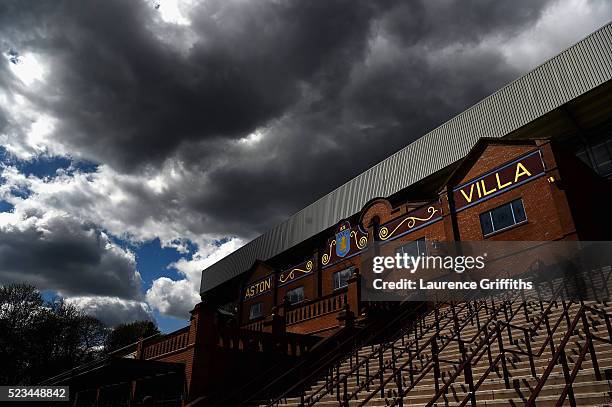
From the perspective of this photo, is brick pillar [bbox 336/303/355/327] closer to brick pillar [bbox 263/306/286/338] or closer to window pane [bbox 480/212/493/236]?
brick pillar [bbox 263/306/286/338]

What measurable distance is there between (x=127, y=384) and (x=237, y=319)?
1793cm

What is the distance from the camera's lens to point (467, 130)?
26.1 meters

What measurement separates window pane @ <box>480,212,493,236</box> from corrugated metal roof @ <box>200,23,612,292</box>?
6865 millimetres

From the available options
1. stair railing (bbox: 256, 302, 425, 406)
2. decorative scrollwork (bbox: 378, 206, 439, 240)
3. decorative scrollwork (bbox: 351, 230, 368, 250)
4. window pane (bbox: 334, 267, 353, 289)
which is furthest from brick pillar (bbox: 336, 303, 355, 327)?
window pane (bbox: 334, 267, 353, 289)

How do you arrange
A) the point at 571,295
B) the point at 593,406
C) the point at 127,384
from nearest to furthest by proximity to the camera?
1. the point at 593,406
2. the point at 571,295
3. the point at 127,384

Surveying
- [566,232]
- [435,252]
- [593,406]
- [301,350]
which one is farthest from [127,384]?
[566,232]

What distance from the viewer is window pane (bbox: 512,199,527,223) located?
17.8 m

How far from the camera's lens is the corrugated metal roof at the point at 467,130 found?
21270 millimetres

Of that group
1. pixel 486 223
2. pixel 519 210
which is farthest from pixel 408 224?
pixel 519 210

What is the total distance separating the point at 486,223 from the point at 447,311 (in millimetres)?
7780

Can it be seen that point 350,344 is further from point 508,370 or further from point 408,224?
point 408,224

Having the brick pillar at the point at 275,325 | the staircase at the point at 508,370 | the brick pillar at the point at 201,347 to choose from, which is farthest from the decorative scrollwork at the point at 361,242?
the brick pillar at the point at 201,347

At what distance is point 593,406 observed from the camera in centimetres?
562

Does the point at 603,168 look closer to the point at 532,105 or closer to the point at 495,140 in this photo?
the point at 532,105
